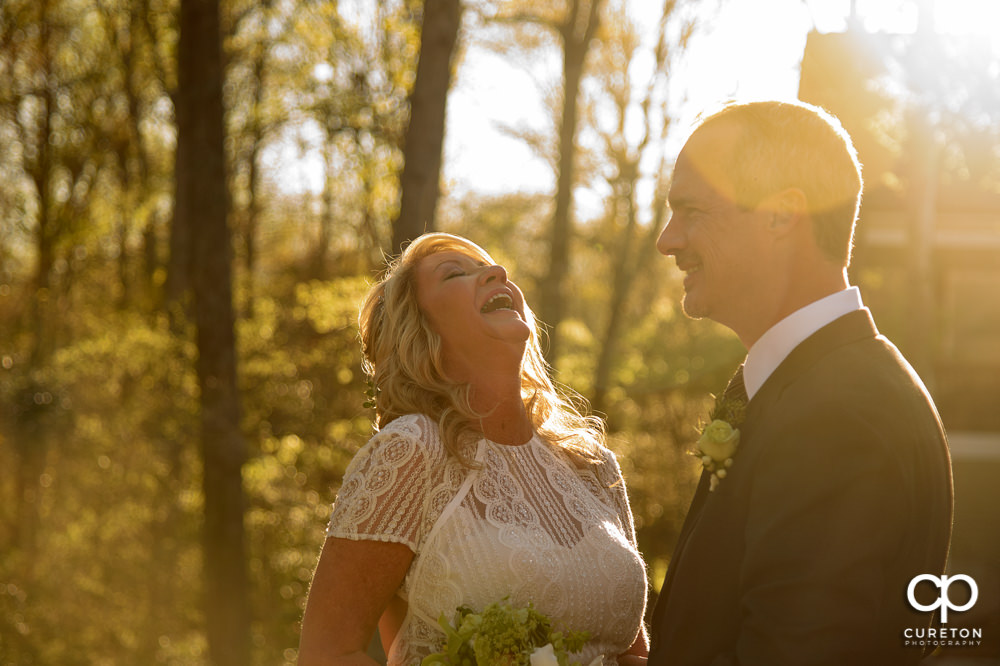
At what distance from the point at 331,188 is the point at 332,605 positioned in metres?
14.9

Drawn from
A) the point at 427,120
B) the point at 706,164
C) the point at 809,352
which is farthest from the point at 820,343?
the point at 427,120

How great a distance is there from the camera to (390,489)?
3078 millimetres

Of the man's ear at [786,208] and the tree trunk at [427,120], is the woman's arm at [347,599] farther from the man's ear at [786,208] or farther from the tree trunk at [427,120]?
the tree trunk at [427,120]

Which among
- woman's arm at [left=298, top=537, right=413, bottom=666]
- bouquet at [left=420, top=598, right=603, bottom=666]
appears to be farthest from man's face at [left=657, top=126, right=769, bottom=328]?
woman's arm at [left=298, top=537, right=413, bottom=666]

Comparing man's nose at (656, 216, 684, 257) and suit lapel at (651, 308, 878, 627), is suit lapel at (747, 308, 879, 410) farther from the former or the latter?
man's nose at (656, 216, 684, 257)

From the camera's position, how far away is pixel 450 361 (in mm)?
3650

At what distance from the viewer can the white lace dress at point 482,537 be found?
3.08m

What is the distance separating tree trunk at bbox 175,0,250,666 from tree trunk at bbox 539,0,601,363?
6.07 meters

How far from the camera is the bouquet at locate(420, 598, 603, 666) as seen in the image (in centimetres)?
271

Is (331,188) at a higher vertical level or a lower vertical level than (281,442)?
higher

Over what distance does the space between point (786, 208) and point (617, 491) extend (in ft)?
5.62

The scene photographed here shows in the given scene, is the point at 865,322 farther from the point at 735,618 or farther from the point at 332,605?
the point at 332,605

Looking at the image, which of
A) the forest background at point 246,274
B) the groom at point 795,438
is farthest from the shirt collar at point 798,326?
the forest background at point 246,274

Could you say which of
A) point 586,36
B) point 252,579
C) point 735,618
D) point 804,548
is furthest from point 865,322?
point 586,36
